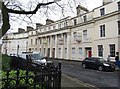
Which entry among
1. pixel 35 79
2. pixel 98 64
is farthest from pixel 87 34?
pixel 35 79

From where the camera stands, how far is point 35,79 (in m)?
4.52

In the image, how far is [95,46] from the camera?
109ft

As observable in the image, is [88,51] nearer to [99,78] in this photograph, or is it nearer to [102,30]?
[102,30]

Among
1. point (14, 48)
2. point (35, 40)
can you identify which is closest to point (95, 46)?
point (35, 40)

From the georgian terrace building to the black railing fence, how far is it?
53.1ft

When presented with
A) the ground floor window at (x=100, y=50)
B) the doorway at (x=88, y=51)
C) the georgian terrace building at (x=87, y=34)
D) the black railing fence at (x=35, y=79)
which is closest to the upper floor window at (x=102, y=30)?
the georgian terrace building at (x=87, y=34)

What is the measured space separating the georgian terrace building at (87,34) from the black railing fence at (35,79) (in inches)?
638

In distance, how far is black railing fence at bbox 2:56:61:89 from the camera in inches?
162

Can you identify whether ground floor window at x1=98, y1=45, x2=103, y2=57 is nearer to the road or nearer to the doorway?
the doorway

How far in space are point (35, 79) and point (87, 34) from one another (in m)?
32.3

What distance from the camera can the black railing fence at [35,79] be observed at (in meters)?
4.11

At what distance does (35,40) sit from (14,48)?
54.2 ft

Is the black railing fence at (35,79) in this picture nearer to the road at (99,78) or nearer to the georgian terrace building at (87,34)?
the road at (99,78)

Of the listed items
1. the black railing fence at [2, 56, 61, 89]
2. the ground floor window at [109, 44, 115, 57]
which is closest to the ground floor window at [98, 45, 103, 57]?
the ground floor window at [109, 44, 115, 57]
